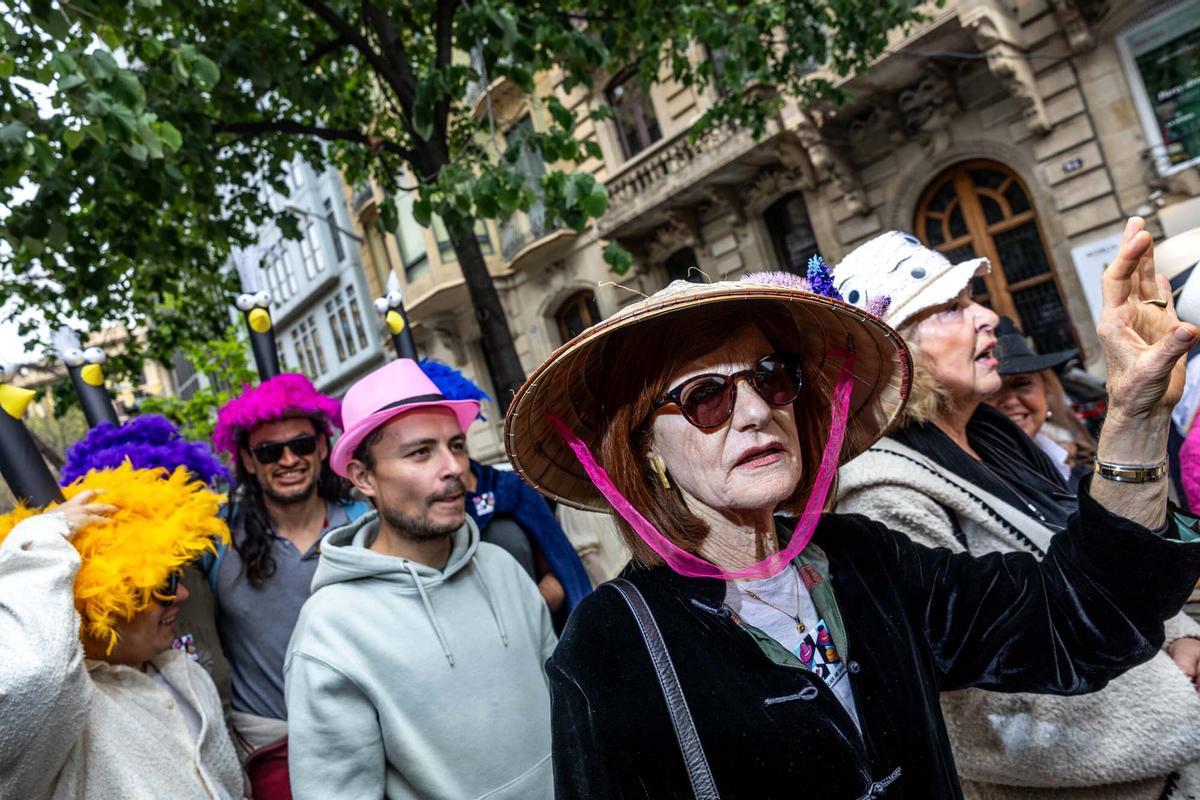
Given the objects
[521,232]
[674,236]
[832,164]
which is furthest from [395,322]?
[521,232]

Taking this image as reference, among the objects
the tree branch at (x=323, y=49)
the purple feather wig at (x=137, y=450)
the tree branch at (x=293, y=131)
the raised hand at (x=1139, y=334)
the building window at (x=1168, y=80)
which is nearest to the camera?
the raised hand at (x=1139, y=334)

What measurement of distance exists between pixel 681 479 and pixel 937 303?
118 cm

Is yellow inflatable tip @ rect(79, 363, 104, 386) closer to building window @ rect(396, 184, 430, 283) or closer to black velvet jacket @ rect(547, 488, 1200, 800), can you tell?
black velvet jacket @ rect(547, 488, 1200, 800)

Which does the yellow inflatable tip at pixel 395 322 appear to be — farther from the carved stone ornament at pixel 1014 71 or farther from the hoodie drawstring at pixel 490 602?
the carved stone ornament at pixel 1014 71

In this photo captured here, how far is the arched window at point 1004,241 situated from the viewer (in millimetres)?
10109

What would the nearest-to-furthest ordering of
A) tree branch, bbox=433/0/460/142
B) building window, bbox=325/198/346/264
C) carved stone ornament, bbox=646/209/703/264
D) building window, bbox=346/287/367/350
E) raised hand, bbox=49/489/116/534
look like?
raised hand, bbox=49/489/116/534, tree branch, bbox=433/0/460/142, carved stone ornament, bbox=646/209/703/264, building window, bbox=346/287/367/350, building window, bbox=325/198/346/264

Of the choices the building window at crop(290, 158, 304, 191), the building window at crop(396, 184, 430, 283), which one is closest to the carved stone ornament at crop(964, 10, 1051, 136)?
the building window at crop(396, 184, 430, 283)

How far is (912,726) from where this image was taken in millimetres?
1423

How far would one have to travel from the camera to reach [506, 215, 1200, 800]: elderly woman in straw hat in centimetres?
129

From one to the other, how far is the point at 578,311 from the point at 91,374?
1325cm

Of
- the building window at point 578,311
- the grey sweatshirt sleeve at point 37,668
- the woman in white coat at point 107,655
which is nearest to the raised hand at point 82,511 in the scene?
the woman in white coat at point 107,655

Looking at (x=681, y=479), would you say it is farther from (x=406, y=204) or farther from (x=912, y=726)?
(x=406, y=204)

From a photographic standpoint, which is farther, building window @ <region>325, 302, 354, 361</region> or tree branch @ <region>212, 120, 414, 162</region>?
building window @ <region>325, 302, 354, 361</region>

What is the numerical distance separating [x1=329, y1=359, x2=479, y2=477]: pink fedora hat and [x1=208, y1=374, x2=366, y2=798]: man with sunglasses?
756mm
